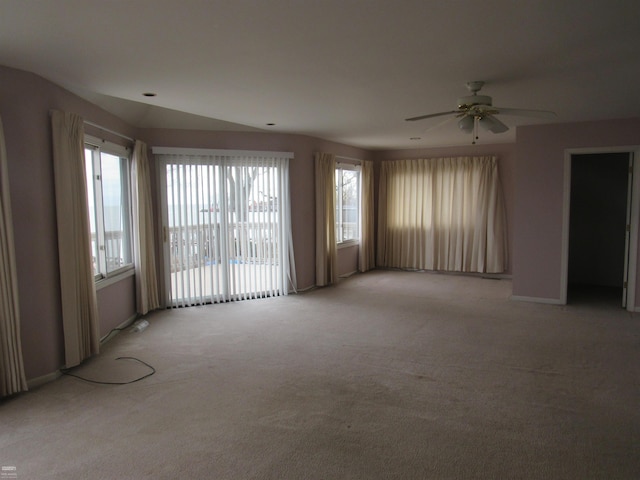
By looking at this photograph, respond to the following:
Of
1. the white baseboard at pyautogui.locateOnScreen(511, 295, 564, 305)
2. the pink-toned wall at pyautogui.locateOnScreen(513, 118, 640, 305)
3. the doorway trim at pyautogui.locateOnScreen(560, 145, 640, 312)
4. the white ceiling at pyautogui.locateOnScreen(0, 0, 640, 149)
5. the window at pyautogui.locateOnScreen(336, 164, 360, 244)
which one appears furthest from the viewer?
the window at pyautogui.locateOnScreen(336, 164, 360, 244)

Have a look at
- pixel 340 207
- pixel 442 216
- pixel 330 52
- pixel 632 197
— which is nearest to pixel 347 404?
pixel 330 52

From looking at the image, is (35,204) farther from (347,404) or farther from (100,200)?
(347,404)

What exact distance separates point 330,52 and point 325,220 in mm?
4018

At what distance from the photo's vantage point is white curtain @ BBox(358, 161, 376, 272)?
807 cm

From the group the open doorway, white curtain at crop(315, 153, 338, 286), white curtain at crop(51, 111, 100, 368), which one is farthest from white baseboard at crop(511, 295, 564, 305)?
white curtain at crop(51, 111, 100, 368)

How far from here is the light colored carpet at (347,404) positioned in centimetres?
229

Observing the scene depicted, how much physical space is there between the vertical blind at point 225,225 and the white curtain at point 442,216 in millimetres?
2912

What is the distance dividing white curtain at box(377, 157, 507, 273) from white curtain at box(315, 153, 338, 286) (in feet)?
6.12

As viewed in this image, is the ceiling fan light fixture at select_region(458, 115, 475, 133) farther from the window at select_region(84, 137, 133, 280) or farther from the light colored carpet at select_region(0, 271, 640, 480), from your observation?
the window at select_region(84, 137, 133, 280)

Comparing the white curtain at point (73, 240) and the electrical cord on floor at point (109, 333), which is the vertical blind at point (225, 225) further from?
the white curtain at point (73, 240)

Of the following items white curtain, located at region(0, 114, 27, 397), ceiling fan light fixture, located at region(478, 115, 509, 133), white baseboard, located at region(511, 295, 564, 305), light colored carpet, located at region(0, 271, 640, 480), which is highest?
ceiling fan light fixture, located at region(478, 115, 509, 133)

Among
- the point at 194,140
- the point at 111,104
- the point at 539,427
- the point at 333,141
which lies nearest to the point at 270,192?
the point at 194,140

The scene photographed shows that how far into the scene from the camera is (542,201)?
5.58 meters

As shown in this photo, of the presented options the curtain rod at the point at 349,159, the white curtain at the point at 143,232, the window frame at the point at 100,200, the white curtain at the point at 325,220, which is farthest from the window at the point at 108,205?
the curtain rod at the point at 349,159
